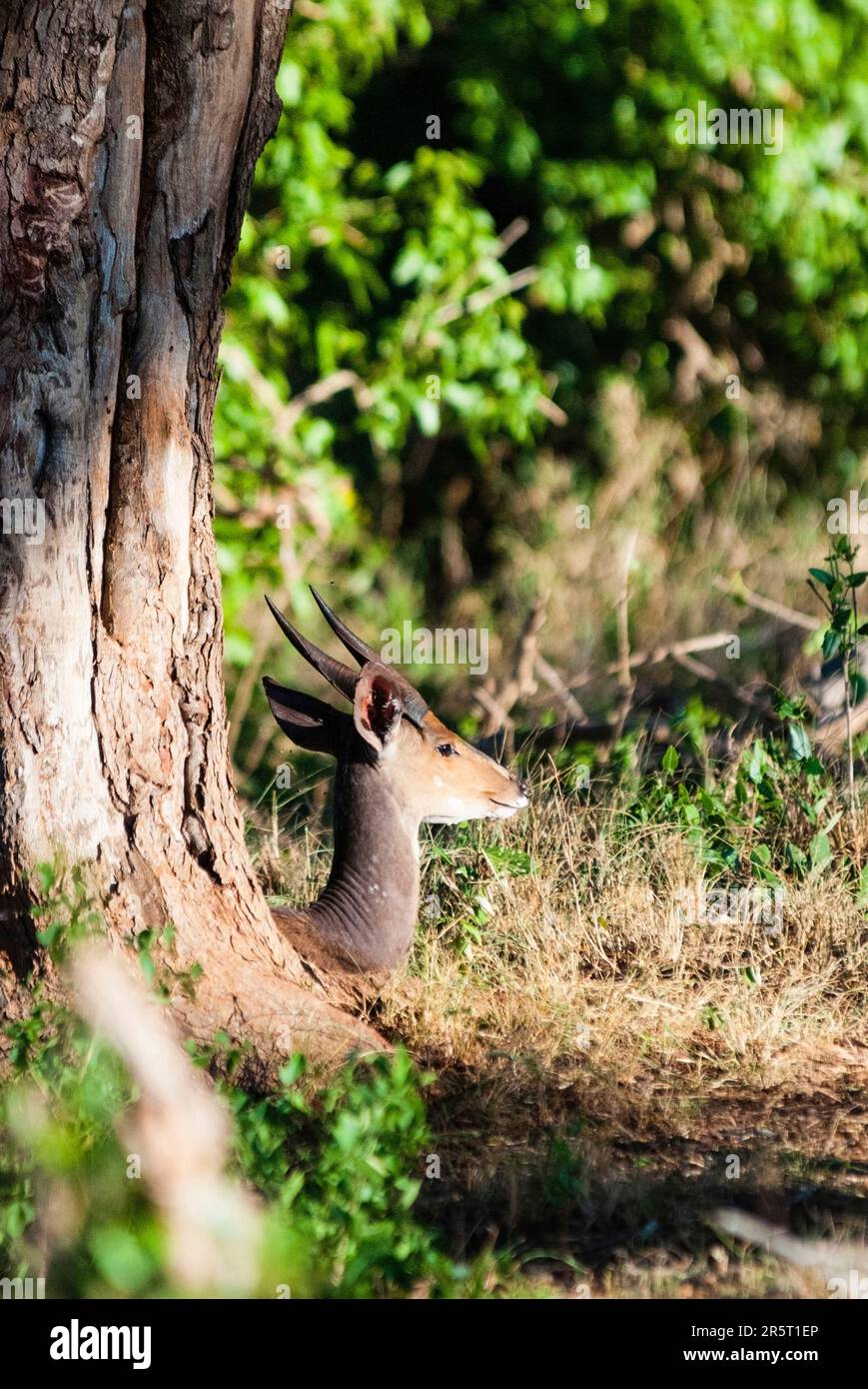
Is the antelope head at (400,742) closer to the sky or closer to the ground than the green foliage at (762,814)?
closer to the sky

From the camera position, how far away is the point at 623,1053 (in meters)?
4.38

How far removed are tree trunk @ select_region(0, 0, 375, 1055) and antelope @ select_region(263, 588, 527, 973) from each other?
1.75 feet

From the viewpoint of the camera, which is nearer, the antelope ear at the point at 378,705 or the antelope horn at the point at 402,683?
the antelope ear at the point at 378,705

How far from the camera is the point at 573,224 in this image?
10.7 meters

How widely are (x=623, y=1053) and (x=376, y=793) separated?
106 centimetres

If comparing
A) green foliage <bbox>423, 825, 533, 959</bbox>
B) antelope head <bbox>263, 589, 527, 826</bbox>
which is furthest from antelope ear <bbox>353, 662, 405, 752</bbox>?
green foliage <bbox>423, 825, 533, 959</bbox>

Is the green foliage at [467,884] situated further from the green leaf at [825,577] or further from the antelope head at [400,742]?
the green leaf at [825,577]

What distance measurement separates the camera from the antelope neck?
4816 mm

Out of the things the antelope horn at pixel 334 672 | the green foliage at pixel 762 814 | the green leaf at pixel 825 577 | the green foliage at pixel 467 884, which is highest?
the green leaf at pixel 825 577

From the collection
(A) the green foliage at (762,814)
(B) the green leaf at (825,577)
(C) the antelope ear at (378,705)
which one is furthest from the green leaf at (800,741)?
(C) the antelope ear at (378,705)

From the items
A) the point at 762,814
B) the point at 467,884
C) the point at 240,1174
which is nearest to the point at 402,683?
the point at 467,884

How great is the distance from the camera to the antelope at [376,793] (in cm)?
479
